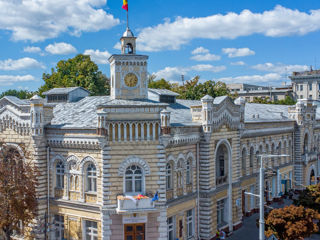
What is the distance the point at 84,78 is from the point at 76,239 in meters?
43.7

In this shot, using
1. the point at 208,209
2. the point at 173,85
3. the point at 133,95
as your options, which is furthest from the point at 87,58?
the point at 208,209

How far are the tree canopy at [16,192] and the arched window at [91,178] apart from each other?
13.8ft

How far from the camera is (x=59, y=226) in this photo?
31.3 m

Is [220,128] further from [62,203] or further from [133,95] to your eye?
[62,203]

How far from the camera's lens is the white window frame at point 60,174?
31062 mm

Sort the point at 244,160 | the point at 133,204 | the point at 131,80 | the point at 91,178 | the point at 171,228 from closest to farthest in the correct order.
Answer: the point at 133,204 → the point at 91,178 → the point at 171,228 → the point at 131,80 → the point at 244,160

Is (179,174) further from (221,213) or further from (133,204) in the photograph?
(221,213)

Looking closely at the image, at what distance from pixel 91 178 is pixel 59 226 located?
5.66m

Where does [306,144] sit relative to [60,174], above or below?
above

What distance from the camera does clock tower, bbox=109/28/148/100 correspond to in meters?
31.8

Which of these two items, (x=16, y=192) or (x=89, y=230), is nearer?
(x=16, y=192)

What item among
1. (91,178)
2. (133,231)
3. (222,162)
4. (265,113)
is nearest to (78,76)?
(265,113)

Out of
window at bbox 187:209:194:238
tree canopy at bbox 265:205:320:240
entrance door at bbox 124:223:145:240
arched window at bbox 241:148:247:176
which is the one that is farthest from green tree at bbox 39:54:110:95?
tree canopy at bbox 265:205:320:240

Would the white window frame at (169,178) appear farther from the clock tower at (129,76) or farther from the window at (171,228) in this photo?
the clock tower at (129,76)
